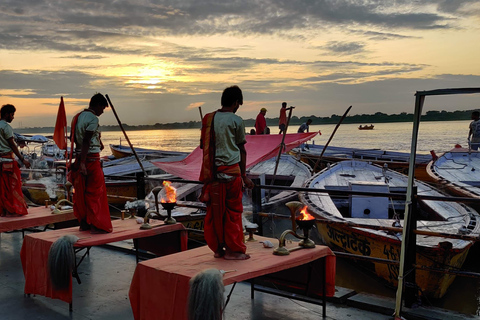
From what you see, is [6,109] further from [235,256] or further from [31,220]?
[235,256]

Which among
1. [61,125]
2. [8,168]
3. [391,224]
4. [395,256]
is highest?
[61,125]

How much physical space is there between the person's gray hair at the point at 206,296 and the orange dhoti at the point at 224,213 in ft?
2.19

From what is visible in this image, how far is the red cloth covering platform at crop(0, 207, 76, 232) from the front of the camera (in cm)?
538

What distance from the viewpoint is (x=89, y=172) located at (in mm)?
4766

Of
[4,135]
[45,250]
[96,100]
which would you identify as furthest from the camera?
[4,135]

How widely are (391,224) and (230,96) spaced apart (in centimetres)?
524

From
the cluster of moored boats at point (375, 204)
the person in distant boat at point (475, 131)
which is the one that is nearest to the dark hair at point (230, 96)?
the cluster of moored boats at point (375, 204)

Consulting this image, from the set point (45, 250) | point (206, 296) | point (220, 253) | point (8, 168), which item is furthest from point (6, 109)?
point (206, 296)

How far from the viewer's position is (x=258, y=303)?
4.24 metres

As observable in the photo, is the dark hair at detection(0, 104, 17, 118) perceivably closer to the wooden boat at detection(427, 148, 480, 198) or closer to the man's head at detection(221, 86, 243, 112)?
the man's head at detection(221, 86, 243, 112)

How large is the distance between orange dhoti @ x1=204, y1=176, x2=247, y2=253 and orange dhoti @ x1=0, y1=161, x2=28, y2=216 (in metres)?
3.40

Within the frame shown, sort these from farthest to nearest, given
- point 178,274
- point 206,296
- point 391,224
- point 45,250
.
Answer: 1. point 391,224
2. point 45,250
3. point 178,274
4. point 206,296

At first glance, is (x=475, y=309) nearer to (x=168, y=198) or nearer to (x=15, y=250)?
(x=168, y=198)

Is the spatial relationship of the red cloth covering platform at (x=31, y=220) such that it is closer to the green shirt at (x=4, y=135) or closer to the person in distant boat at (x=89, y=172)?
the green shirt at (x=4, y=135)
